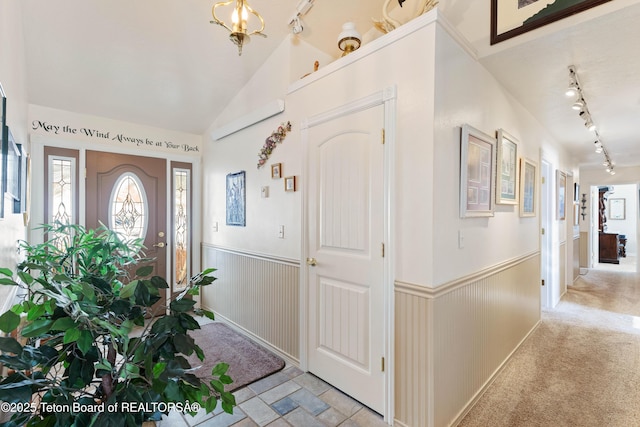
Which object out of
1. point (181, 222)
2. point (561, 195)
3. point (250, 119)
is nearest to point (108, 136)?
point (181, 222)

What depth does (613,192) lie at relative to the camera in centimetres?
994

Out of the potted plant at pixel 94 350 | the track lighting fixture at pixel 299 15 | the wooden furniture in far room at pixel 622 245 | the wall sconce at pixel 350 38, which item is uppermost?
the track lighting fixture at pixel 299 15

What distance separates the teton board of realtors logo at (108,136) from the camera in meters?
2.99

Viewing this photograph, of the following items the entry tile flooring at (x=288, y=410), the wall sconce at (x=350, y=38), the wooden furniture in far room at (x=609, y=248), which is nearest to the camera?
the entry tile flooring at (x=288, y=410)

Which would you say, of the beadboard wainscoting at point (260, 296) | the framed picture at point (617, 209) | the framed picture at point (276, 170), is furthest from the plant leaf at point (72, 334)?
the framed picture at point (617, 209)

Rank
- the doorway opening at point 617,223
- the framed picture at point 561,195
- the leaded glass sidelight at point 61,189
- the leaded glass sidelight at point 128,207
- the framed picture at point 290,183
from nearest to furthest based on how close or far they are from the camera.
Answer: the framed picture at point 290,183
the leaded glass sidelight at point 61,189
the leaded glass sidelight at point 128,207
the framed picture at point 561,195
the doorway opening at point 617,223

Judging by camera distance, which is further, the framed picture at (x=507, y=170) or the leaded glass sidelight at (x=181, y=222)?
the leaded glass sidelight at (x=181, y=222)

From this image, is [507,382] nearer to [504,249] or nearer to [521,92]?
[504,249]

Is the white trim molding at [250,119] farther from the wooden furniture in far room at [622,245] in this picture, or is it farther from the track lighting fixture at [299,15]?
the wooden furniture in far room at [622,245]

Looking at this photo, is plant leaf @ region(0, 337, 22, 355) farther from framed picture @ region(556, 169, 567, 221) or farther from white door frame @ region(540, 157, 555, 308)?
framed picture @ region(556, 169, 567, 221)

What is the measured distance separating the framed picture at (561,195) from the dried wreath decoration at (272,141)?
3.95 metres

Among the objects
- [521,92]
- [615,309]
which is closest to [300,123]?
[521,92]

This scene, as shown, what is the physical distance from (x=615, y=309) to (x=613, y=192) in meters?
8.25

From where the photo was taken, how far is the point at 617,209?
9984mm
